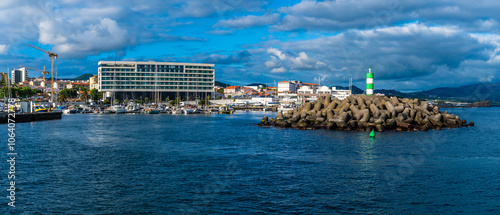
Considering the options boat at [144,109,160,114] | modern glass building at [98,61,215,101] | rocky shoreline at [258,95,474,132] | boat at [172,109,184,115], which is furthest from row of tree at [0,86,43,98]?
rocky shoreline at [258,95,474,132]

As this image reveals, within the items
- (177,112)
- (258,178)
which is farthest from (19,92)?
(258,178)

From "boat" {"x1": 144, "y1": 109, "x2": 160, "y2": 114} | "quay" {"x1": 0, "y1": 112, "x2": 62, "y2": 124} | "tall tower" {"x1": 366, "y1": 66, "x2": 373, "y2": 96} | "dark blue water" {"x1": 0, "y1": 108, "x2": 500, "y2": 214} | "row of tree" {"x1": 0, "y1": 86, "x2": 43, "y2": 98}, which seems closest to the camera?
"dark blue water" {"x1": 0, "y1": 108, "x2": 500, "y2": 214}

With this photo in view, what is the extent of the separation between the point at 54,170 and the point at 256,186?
515 inches

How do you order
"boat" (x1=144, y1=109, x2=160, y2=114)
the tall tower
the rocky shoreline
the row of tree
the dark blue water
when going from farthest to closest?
1. the row of tree
2. "boat" (x1=144, y1=109, x2=160, y2=114)
3. the tall tower
4. the rocky shoreline
5. the dark blue water

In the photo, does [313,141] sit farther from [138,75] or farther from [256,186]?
[138,75]

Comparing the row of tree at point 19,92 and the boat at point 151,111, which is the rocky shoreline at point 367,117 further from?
the row of tree at point 19,92

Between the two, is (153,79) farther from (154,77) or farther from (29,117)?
(29,117)

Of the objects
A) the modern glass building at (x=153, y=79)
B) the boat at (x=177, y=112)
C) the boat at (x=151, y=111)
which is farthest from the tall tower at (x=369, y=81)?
the modern glass building at (x=153, y=79)

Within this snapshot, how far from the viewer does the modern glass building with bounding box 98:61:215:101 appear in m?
173

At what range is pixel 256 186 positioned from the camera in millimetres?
20984

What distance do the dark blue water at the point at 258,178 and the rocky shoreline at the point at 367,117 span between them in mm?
14105

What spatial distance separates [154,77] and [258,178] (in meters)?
161

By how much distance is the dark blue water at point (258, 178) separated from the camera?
57.2 ft

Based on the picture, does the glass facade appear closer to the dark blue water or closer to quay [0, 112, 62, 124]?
quay [0, 112, 62, 124]
